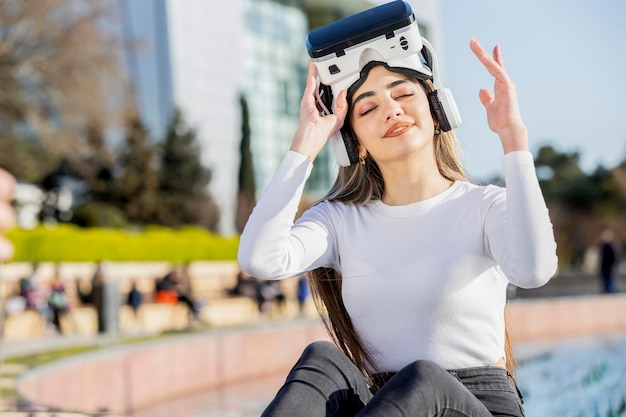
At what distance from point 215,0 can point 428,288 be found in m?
46.2

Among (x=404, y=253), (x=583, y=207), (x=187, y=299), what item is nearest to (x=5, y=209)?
(x=404, y=253)

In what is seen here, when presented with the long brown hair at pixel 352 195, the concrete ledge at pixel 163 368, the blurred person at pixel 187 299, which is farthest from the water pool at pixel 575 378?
the blurred person at pixel 187 299

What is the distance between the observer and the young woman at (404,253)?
2.27 m

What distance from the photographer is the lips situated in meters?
2.64

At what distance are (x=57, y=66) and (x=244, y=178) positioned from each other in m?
20.0

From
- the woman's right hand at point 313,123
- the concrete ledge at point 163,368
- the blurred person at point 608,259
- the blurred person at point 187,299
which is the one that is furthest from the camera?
the blurred person at point 608,259

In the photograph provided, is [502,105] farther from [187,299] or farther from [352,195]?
[187,299]

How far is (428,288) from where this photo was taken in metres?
2.43

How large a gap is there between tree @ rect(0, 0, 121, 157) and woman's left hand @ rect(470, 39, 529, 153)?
764 inches

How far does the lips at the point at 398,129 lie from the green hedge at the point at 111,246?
16.4 meters

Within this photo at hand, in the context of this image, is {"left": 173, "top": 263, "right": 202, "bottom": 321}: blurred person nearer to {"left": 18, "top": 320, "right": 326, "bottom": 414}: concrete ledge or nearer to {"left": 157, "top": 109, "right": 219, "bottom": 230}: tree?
{"left": 18, "top": 320, "right": 326, "bottom": 414}: concrete ledge

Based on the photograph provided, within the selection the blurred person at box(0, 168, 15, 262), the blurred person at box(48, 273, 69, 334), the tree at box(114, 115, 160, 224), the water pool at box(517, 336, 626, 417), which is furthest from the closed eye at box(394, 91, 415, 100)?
the tree at box(114, 115, 160, 224)

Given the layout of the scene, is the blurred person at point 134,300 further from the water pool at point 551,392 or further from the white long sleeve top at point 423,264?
the white long sleeve top at point 423,264

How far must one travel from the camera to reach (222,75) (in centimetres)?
4653
